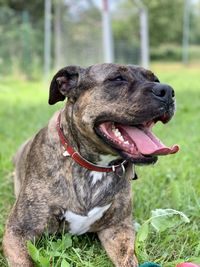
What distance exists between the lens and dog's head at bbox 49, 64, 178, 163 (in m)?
3.00

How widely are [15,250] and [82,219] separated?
483mm

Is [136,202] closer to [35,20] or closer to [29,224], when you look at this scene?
[29,224]

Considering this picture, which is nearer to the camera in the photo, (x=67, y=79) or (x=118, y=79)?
(x=118, y=79)

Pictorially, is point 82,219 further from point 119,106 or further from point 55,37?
point 55,37

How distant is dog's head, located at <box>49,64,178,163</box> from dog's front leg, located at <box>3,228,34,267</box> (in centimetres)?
77

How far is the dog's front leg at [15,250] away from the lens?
2.95 metres

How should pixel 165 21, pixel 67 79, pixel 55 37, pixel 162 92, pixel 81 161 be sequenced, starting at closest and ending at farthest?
pixel 162 92 → pixel 81 161 → pixel 67 79 → pixel 55 37 → pixel 165 21

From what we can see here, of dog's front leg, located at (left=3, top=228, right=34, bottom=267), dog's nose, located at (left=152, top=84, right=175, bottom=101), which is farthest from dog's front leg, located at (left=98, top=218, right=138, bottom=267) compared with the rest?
dog's nose, located at (left=152, top=84, right=175, bottom=101)

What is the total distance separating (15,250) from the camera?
9.92 ft

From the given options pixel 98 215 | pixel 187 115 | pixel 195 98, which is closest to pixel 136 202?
pixel 98 215

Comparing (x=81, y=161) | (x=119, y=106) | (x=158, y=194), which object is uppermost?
(x=119, y=106)

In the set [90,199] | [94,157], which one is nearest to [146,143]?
[94,157]

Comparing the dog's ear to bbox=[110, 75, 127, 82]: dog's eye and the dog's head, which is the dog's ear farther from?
bbox=[110, 75, 127, 82]: dog's eye

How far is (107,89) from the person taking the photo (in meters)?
3.20
